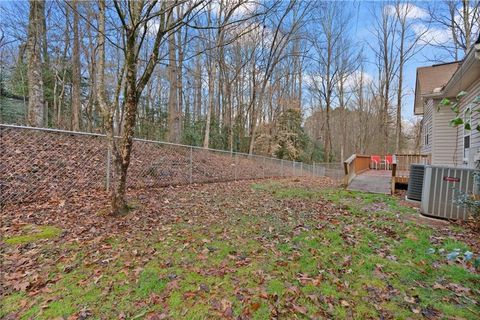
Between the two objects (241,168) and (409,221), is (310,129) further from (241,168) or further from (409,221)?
(409,221)

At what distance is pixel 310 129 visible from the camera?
31.6 meters

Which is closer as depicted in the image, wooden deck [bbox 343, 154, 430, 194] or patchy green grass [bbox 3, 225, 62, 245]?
patchy green grass [bbox 3, 225, 62, 245]

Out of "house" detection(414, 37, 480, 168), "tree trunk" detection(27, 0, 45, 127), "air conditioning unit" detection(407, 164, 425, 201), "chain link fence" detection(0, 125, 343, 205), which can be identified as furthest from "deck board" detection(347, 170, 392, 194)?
"tree trunk" detection(27, 0, 45, 127)

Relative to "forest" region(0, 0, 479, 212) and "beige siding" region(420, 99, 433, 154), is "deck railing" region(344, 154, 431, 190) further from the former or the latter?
"forest" region(0, 0, 479, 212)

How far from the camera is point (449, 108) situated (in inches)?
371

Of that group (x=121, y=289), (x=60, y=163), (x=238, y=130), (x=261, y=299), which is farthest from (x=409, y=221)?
(x=238, y=130)

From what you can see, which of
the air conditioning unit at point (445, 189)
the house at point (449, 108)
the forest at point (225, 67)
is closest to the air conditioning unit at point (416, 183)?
the house at point (449, 108)

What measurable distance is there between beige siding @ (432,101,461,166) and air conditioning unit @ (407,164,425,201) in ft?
12.5

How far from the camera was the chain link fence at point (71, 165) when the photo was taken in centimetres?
445

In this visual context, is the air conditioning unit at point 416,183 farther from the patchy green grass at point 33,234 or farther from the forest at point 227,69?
the patchy green grass at point 33,234

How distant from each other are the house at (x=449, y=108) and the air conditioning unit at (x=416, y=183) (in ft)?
4.55

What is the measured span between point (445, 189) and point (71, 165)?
7.79m

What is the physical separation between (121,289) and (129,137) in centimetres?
245

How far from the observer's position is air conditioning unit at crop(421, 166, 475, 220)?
4609 mm
